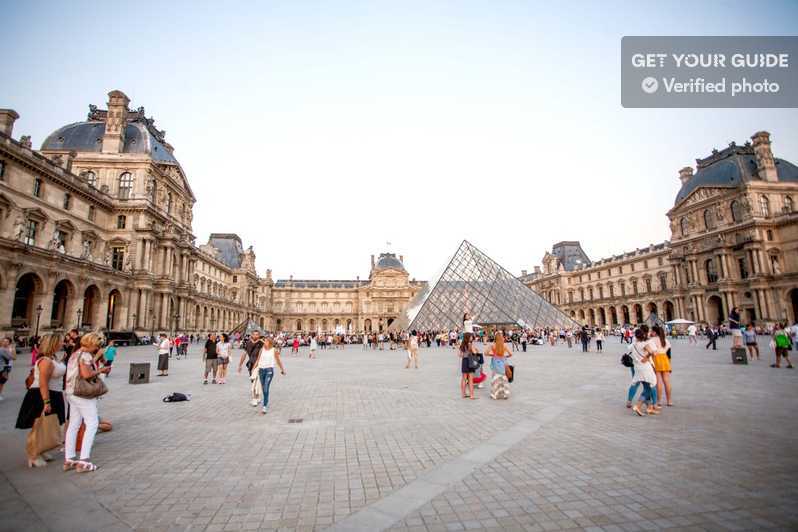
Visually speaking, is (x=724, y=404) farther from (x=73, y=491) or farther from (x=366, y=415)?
(x=73, y=491)

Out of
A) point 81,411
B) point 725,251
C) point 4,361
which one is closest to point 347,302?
point 725,251

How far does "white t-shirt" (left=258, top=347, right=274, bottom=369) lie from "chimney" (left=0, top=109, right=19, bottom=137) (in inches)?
1056

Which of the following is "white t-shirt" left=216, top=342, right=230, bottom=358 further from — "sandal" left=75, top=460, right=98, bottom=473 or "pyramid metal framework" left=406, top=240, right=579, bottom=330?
"pyramid metal framework" left=406, top=240, right=579, bottom=330

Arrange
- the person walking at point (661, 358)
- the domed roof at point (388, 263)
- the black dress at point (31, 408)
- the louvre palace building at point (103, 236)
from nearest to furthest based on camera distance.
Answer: the black dress at point (31, 408) → the person walking at point (661, 358) → the louvre palace building at point (103, 236) → the domed roof at point (388, 263)

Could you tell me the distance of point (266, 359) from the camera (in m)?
6.80

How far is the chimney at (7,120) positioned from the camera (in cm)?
2222

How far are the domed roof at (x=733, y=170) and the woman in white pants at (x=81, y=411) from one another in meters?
54.0

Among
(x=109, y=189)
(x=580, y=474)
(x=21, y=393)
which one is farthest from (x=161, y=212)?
(x=580, y=474)

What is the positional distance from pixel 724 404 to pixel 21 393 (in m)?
13.5

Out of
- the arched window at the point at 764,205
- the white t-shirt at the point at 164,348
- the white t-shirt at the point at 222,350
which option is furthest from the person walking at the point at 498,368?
the arched window at the point at 764,205

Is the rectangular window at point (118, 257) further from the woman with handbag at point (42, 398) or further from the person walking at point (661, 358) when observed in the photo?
the person walking at point (661, 358)

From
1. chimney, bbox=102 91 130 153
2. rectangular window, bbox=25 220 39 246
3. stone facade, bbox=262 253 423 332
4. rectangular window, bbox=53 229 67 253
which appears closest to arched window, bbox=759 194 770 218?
stone facade, bbox=262 253 423 332

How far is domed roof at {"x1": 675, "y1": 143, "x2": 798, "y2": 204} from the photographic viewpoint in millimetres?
40969

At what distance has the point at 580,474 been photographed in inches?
140
